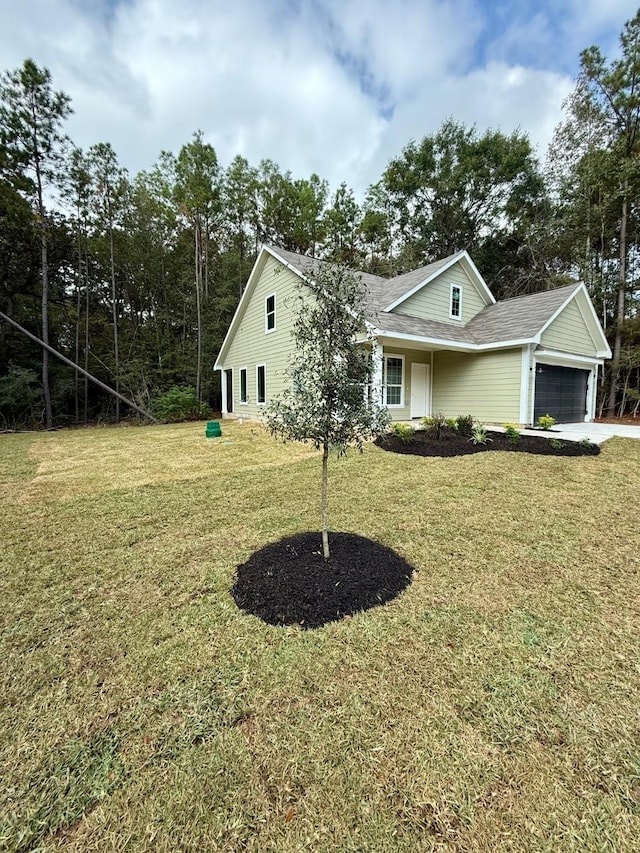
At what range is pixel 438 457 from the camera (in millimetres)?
6820

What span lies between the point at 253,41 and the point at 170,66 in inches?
79.9

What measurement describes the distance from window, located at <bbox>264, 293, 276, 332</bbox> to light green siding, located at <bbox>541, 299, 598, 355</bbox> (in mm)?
8567

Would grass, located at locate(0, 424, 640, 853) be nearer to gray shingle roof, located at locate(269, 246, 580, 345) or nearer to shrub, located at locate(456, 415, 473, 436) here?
shrub, located at locate(456, 415, 473, 436)

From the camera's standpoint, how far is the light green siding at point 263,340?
11453mm

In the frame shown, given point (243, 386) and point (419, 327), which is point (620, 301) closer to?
point (419, 327)

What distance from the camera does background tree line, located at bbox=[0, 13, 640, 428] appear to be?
13258 millimetres

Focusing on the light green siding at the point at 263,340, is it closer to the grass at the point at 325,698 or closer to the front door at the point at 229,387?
the front door at the point at 229,387

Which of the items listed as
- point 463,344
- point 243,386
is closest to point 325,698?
point 463,344

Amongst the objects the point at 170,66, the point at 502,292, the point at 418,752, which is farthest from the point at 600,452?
the point at 502,292

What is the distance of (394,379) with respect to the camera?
1112 centimetres

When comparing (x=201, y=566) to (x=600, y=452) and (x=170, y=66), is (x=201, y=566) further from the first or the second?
(x=170, y=66)

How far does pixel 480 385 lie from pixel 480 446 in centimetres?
411

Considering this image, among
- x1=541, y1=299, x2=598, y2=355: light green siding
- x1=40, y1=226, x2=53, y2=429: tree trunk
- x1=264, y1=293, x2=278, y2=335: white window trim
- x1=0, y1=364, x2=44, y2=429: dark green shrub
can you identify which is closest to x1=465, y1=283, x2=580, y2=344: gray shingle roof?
x1=541, y1=299, x2=598, y2=355: light green siding

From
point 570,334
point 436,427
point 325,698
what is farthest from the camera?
point 570,334
